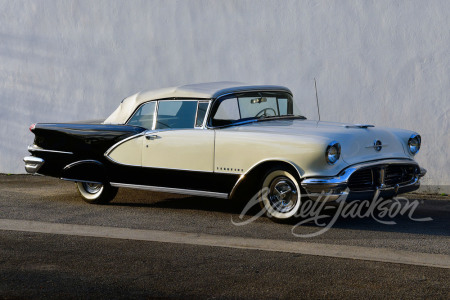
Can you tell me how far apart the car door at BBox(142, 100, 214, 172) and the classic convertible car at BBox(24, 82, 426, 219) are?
0.04 ft

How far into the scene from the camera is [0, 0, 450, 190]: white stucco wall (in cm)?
1016

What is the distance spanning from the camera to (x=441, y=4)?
10.1 metres

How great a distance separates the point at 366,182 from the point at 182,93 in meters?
2.46

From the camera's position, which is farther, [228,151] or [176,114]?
[176,114]

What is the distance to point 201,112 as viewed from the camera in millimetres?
8367

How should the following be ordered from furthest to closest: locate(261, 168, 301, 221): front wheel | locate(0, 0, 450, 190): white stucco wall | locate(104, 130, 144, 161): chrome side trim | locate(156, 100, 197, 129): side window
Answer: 1. locate(0, 0, 450, 190): white stucco wall
2. locate(104, 130, 144, 161): chrome side trim
3. locate(156, 100, 197, 129): side window
4. locate(261, 168, 301, 221): front wheel

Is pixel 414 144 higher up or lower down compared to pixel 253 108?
lower down

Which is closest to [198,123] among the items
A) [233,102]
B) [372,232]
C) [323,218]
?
[233,102]

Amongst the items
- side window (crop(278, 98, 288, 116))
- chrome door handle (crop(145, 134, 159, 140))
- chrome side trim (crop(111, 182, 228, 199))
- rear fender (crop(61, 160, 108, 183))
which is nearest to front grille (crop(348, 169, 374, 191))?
chrome side trim (crop(111, 182, 228, 199))

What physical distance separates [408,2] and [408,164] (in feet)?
10.8

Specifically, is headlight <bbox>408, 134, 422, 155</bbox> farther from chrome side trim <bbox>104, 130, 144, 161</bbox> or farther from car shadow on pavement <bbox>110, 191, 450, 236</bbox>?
chrome side trim <bbox>104, 130, 144, 161</bbox>

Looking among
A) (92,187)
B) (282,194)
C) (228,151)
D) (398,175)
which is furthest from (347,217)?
(92,187)

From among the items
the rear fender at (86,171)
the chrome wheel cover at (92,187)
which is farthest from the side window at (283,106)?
the chrome wheel cover at (92,187)

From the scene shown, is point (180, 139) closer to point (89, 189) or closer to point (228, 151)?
point (228, 151)
